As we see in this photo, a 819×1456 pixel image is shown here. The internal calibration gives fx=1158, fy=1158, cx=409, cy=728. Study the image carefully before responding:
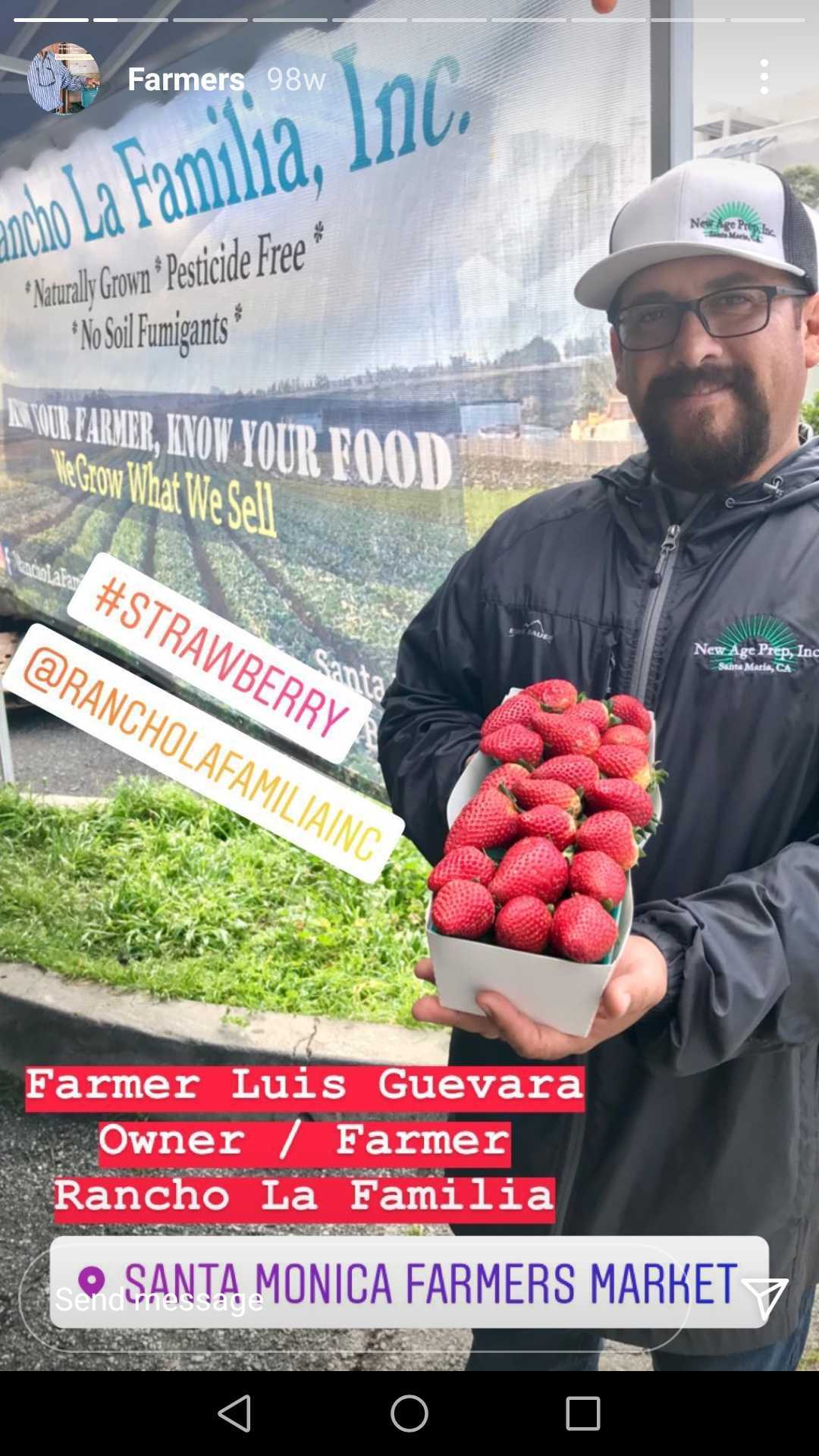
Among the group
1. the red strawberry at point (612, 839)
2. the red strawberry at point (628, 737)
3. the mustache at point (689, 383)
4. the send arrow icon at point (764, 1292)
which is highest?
the mustache at point (689, 383)

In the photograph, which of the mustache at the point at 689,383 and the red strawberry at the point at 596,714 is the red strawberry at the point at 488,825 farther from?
the mustache at the point at 689,383

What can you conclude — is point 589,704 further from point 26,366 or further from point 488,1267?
point 26,366

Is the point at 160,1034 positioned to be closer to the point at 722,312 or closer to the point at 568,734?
the point at 568,734

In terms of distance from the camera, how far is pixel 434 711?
4.57 ft

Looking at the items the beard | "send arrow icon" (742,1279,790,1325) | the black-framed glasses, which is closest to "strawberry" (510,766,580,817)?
the beard

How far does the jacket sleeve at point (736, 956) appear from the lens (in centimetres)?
110

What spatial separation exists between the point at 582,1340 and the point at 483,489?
102cm

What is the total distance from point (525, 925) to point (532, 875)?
0.17ft

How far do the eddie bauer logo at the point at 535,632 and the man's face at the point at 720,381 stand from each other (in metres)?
0.20

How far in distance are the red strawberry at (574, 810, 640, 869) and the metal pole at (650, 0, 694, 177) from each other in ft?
2.24

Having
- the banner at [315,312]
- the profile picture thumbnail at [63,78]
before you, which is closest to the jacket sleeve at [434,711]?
the banner at [315,312]

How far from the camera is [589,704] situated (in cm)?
118
